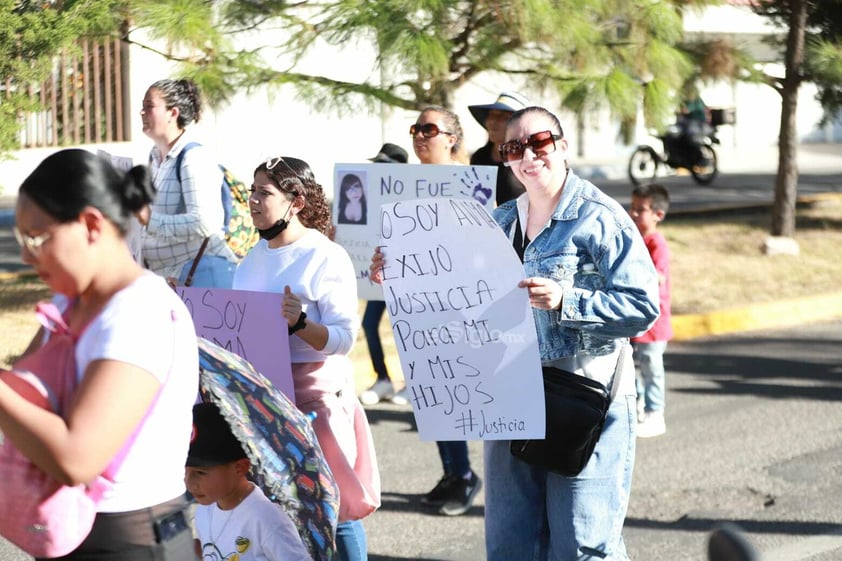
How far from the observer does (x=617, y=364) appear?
12.8ft

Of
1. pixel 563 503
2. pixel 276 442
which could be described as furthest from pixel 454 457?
pixel 276 442

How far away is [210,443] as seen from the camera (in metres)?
3.64

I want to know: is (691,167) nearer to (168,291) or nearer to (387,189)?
(387,189)

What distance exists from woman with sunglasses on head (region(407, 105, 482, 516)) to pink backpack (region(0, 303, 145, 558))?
11.1 feet

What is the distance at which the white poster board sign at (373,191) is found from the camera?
6.38 metres

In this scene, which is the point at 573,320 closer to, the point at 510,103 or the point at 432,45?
the point at 510,103

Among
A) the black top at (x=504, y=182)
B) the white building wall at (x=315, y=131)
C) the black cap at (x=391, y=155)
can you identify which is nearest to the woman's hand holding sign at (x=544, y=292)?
the black top at (x=504, y=182)

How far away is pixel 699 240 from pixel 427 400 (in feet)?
35.1

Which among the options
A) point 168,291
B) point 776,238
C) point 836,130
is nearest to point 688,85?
point 776,238

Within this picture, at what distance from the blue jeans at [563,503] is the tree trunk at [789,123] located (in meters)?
10.1

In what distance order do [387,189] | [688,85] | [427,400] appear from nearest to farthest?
[427,400] < [387,189] < [688,85]

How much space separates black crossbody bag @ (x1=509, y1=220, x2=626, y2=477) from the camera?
3764 millimetres

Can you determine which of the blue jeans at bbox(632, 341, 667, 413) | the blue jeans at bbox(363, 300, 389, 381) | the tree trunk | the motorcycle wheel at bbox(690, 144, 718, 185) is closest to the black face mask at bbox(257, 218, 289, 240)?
the blue jeans at bbox(363, 300, 389, 381)

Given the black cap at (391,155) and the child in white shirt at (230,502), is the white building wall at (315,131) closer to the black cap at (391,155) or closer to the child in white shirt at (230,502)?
the black cap at (391,155)
